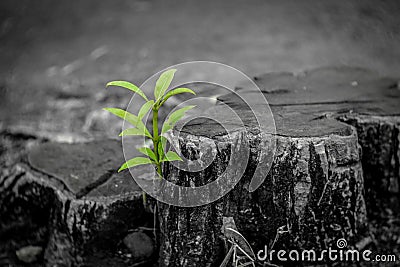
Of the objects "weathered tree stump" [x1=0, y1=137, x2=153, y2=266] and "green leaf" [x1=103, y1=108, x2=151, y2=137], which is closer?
"green leaf" [x1=103, y1=108, x2=151, y2=137]

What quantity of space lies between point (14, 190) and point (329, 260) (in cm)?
144

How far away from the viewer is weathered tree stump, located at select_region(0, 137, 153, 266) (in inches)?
73.2

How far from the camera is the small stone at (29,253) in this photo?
198cm

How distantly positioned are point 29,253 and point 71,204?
363 millimetres

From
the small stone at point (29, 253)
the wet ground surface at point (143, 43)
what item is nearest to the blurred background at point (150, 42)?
the wet ground surface at point (143, 43)

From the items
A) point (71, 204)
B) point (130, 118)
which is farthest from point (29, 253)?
point (130, 118)

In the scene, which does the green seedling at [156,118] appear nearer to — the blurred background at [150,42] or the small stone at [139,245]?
the small stone at [139,245]

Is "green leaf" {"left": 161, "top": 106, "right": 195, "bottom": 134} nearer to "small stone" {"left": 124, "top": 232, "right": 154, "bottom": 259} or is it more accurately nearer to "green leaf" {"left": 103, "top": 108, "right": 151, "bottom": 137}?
"green leaf" {"left": 103, "top": 108, "right": 151, "bottom": 137}

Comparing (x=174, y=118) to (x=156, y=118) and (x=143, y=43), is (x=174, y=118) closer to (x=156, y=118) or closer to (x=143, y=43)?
(x=156, y=118)

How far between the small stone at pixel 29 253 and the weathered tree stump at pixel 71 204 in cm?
3

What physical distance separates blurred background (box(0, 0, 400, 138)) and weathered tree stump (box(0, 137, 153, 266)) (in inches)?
37.1

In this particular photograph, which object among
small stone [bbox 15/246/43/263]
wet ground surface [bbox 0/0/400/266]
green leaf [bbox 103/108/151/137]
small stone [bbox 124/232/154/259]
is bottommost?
small stone [bbox 15/246/43/263]

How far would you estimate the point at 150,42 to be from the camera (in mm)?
4504

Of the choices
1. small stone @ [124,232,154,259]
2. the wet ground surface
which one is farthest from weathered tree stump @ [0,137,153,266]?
the wet ground surface
